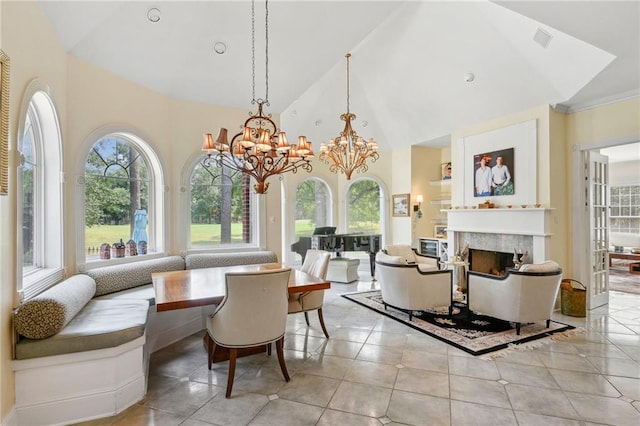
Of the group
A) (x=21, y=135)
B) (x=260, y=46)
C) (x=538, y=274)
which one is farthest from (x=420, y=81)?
(x=21, y=135)

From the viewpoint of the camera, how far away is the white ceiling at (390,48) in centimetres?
338

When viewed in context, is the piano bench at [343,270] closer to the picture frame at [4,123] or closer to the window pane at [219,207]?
the window pane at [219,207]

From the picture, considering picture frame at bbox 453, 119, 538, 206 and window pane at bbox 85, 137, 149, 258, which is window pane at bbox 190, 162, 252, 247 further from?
picture frame at bbox 453, 119, 538, 206

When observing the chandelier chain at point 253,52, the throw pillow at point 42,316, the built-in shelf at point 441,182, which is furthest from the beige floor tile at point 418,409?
the built-in shelf at point 441,182

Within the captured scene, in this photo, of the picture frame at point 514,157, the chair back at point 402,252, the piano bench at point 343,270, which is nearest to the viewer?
the picture frame at point 514,157

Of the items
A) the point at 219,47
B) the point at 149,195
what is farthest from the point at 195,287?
the point at 219,47

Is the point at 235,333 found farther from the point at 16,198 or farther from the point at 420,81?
the point at 420,81

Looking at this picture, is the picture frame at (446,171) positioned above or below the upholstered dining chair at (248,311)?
above

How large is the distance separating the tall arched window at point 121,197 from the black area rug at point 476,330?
3.56 m

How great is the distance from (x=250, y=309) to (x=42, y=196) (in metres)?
2.50

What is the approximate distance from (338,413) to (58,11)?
13.5 feet

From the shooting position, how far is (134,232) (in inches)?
175

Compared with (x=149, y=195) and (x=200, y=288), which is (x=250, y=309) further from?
(x=149, y=195)

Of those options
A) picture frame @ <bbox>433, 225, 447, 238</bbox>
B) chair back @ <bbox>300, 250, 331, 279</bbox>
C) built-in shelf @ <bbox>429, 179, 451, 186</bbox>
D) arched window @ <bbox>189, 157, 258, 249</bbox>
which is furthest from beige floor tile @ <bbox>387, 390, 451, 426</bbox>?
built-in shelf @ <bbox>429, 179, 451, 186</bbox>
